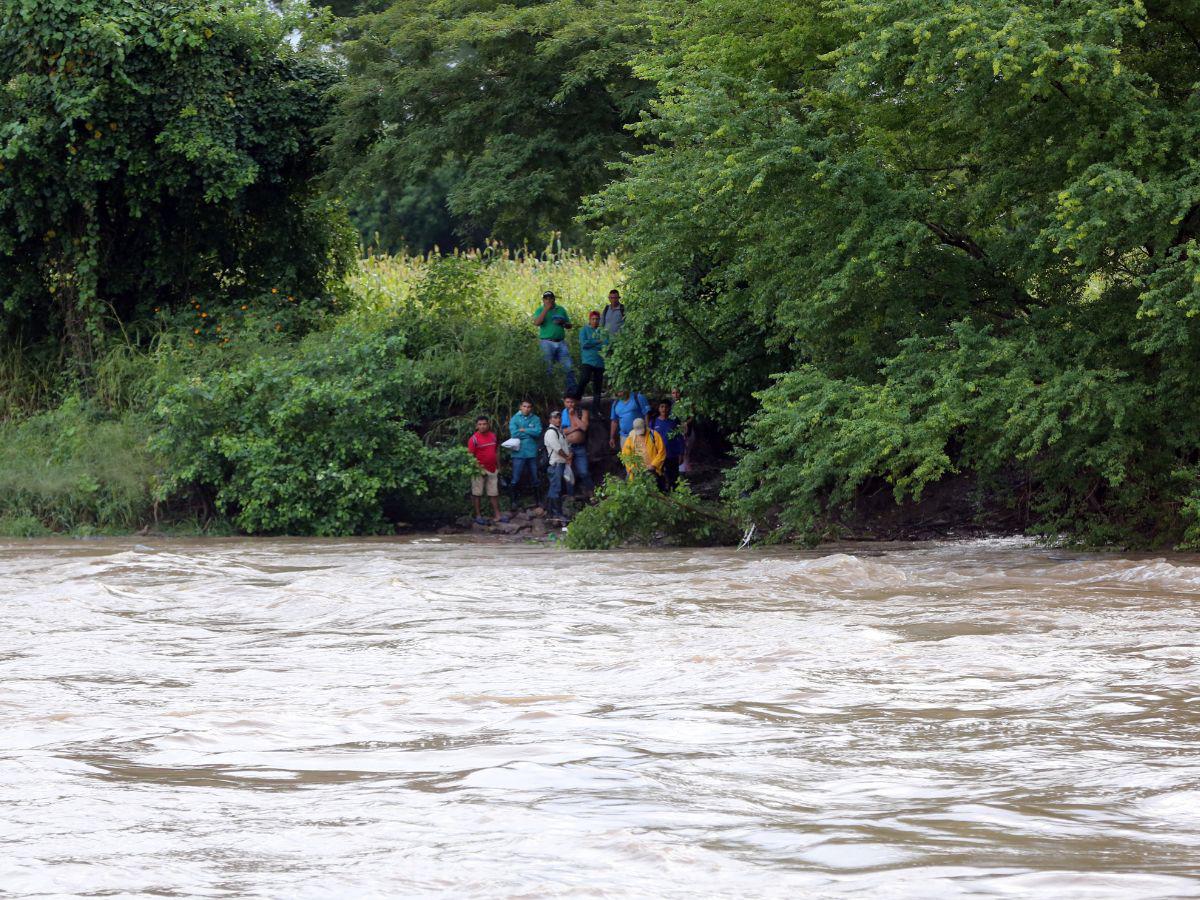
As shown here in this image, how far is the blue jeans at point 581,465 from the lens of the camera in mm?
21438

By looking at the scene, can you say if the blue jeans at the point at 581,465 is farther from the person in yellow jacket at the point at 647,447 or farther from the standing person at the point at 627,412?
the person in yellow jacket at the point at 647,447

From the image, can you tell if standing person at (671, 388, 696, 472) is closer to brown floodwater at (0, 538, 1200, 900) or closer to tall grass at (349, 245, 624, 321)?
tall grass at (349, 245, 624, 321)

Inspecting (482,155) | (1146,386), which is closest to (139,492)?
(482,155)

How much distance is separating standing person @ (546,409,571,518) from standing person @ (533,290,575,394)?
1.32 meters

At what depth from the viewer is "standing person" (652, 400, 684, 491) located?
2077cm

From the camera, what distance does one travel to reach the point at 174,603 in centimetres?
1184

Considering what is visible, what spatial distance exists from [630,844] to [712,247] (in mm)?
13486

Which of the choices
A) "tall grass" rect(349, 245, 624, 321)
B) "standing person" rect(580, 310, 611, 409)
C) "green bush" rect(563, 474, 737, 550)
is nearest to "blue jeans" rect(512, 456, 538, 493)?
"standing person" rect(580, 310, 611, 409)

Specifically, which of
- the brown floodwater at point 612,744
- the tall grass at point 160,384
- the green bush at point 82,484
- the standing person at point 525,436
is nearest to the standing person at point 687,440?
the standing person at point 525,436

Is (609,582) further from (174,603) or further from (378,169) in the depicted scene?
(378,169)

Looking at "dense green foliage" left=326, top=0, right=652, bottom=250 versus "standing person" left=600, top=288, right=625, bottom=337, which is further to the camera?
"dense green foliage" left=326, top=0, right=652, bottom=250

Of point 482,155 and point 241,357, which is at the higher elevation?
point 482,155

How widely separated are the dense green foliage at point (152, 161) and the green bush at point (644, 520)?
8846 millimetres

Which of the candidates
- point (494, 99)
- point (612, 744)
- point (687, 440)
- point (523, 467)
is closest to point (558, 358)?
point (523, 467)
